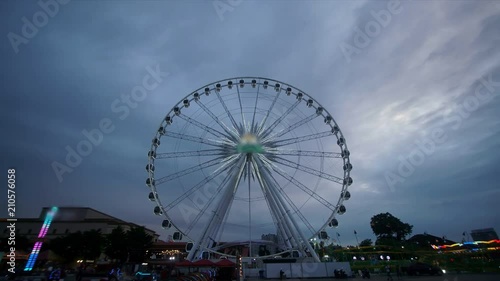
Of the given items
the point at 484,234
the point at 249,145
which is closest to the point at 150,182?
the point at 249,145

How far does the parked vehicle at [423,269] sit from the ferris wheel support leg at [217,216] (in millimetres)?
21390

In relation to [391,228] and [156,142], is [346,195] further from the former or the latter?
[391,228]

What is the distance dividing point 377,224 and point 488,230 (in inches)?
1153

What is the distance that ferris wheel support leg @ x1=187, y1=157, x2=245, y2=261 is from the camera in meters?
28.6

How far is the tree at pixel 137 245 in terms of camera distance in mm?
51031

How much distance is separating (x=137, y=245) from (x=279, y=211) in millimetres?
34292

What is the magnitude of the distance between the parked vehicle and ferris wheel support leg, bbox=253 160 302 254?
13.3 metres

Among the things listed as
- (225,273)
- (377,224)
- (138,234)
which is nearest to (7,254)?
(138,234)

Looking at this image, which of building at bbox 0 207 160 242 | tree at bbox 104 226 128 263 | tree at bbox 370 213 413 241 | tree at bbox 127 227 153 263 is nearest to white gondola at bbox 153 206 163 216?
tree at bbox 127 227 153 263

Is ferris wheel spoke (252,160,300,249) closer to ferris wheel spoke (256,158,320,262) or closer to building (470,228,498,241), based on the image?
ferris wheel spoke (256,158,320,262)

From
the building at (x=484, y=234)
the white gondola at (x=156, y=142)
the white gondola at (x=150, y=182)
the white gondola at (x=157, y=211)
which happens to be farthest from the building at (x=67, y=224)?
the building at (x=484, y=234)

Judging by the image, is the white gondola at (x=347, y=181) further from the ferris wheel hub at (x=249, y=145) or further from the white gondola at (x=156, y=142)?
the white gondola at (x=156, y=142)

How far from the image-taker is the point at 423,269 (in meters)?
30.5

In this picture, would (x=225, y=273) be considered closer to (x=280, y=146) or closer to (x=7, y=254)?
(x=280, y=146)
